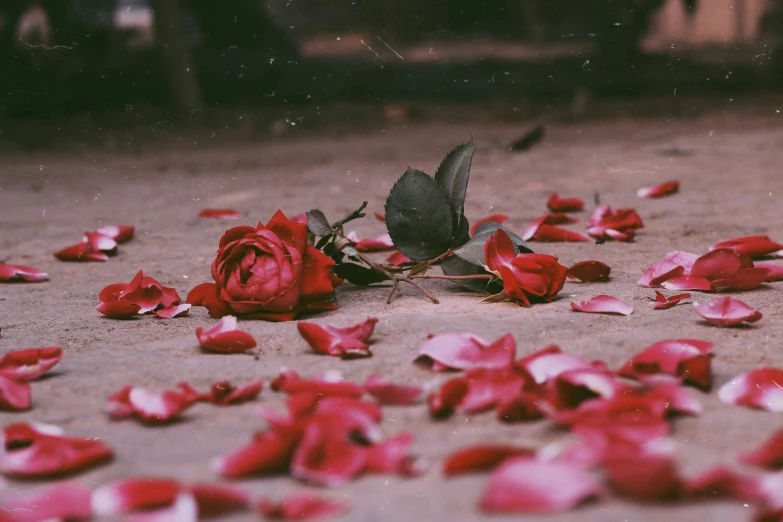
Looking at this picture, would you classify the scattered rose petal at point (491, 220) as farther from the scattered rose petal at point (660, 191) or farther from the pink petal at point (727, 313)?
the scattered rose petal at point (660, 191)

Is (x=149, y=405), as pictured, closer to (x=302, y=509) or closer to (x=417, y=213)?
(x=302, y=509)

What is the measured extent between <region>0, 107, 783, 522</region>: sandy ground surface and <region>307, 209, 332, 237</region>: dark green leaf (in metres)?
0.13

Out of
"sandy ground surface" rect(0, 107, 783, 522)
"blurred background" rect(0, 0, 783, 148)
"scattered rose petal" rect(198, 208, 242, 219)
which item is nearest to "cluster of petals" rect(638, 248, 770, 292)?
"sandy ground surface" rect(0, 107, 783, 522)

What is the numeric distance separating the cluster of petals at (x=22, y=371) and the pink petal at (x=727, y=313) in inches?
36.0

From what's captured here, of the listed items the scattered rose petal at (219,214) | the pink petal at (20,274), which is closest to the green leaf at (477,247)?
the pink petal at (20,274)

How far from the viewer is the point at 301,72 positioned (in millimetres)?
7965

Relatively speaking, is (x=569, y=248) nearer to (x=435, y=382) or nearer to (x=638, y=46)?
(x=435, y=382)

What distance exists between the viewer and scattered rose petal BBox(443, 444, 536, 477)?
797 millimetres

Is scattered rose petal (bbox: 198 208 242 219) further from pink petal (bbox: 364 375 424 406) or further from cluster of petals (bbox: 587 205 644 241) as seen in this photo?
pink petal (bbox: 364 375 424 406)

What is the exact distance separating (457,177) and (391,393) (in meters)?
0.59

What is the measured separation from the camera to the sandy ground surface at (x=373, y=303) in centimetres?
86

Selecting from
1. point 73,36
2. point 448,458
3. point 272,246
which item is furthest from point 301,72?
point 448,458

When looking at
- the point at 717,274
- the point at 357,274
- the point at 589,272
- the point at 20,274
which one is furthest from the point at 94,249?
the point at 717,274

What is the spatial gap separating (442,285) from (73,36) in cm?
665
